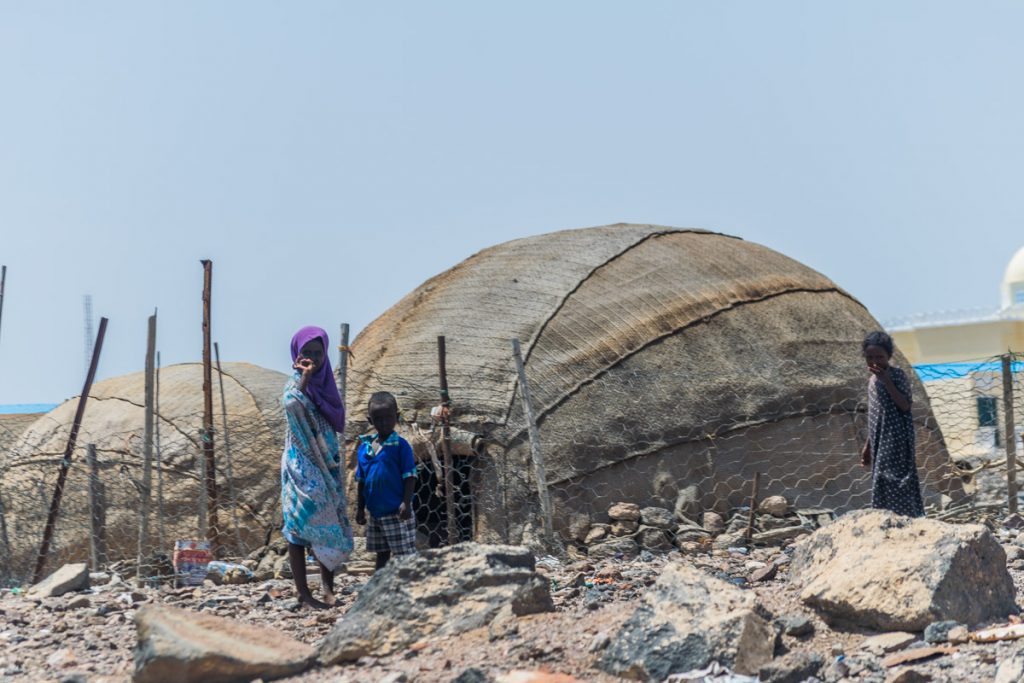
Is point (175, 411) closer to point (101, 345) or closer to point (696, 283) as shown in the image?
point (101, 345)

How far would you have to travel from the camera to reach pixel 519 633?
17.3ft

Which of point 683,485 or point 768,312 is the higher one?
point 768,312

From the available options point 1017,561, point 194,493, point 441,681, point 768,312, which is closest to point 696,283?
point 768,312

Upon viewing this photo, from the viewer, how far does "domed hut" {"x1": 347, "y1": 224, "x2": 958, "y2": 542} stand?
10.4 metres

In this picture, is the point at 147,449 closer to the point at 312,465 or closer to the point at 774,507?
the point at 312,465

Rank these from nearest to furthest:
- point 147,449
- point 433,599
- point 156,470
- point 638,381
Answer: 1. point 433,599
2. point 147,449
3. point 638,381
4. point 156,470

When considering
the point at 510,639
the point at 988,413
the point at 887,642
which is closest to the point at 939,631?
the point at 887,642

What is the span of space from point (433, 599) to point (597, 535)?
4638mm

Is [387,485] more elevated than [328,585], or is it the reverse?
[387,485]

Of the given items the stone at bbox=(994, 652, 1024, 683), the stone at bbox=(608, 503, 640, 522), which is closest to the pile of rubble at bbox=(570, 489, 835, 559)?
the stone at bbox=(608, 503, 640, 522)

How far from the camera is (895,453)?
689 centimetres

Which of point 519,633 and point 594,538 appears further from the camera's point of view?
point 594,538

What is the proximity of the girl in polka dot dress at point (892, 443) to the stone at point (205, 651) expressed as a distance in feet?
11.0

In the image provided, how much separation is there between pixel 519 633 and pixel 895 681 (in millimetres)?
1583
